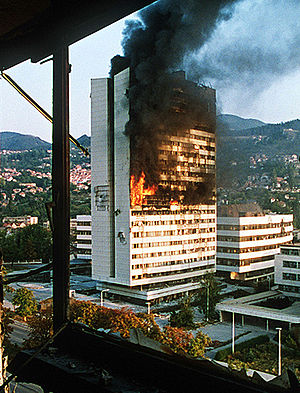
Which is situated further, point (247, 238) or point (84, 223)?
point (84, 223)

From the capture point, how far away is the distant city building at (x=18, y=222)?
168cm

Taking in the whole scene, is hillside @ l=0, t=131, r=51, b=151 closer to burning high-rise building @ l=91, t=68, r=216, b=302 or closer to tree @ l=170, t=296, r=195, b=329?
burning high-rise building @ l=91, t=68, r=216, b=302

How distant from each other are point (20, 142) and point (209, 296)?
37.8 inches

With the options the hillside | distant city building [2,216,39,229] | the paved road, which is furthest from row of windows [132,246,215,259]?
the paved road

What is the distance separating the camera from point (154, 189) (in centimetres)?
106

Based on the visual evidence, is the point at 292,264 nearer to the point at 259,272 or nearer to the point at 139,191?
the point at 259,272

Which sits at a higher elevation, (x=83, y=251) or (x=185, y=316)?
(x=83, y=251)

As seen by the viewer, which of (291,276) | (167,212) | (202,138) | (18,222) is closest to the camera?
(291,276)

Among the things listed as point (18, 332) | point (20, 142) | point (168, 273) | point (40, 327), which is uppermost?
point (20, 142)

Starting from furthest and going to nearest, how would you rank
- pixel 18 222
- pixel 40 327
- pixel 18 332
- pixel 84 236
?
pixel 18 332 → pixel 18 222 → pixel 40 327 → pixel 84 236

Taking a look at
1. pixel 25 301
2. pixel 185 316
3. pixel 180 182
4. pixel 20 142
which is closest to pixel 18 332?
pixel 25 301

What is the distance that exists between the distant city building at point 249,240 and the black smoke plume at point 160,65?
0.20 meters

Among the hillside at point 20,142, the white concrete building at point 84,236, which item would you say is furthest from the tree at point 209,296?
the hillside at point 20,142

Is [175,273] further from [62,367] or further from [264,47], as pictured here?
[264,47]
